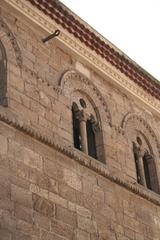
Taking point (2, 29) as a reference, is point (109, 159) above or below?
below

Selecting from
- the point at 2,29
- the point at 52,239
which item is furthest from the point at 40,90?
the point at 52,239

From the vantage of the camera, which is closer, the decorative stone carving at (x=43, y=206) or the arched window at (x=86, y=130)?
the decorative stone carving at (x=43, y=206)

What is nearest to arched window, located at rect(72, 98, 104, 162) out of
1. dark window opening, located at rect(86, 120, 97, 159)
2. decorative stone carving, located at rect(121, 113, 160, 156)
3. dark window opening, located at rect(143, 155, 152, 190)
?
dark window opening, located at rect(86, 120, 97, 159)

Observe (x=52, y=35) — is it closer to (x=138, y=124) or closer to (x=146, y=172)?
(x=138, y=124)

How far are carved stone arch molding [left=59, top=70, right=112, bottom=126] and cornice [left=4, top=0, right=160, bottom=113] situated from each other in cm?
45

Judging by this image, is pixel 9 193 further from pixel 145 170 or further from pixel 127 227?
pixel 145 170

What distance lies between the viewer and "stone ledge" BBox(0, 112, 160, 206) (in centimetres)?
816

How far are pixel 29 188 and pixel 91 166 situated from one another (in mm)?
1651

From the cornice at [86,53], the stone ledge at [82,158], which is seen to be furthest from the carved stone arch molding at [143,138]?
the stone ledge at [82,158]

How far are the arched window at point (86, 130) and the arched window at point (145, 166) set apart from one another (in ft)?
4.02

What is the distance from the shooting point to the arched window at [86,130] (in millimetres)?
9820

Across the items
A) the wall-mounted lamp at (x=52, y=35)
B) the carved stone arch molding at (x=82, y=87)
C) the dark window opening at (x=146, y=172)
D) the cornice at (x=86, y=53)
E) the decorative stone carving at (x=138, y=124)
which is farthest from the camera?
the dark window opening at (x=146, y=172)

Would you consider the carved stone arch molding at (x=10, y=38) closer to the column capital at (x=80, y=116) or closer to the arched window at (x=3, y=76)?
the arched window at (x=3, y=76)

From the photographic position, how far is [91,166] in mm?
9305
